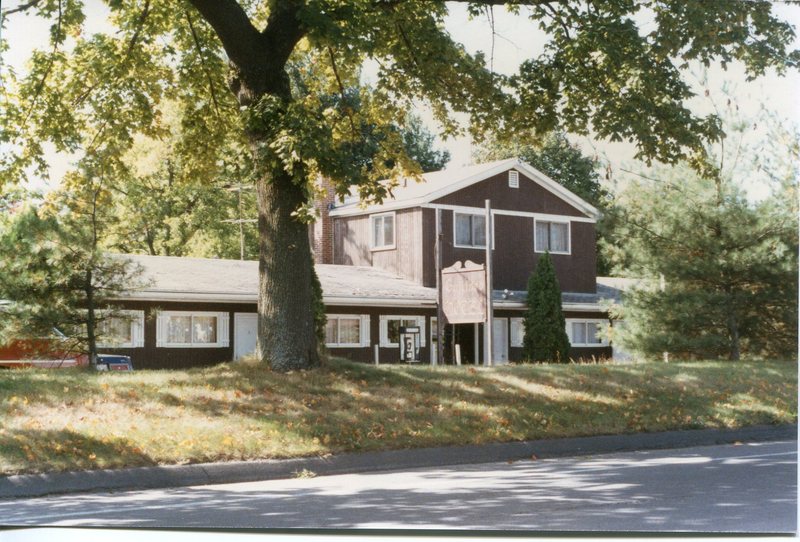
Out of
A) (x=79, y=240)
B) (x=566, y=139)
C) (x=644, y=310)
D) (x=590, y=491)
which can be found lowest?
(x=590, y=491)

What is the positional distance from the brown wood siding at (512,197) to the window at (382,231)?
8.00ft

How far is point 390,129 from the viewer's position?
54.2 ft

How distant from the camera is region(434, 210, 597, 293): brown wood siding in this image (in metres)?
25.7

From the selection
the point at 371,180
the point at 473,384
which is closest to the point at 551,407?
the point at 473,384

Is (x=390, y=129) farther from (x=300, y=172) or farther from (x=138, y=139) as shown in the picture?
(x=138, y=139)

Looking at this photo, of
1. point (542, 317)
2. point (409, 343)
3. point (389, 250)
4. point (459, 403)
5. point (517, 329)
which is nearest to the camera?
point (459, 403)

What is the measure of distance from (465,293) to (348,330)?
6506mm

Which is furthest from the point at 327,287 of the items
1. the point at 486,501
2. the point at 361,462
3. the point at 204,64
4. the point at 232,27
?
the point at 486,501

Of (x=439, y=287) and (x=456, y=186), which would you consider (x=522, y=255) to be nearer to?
(x=439, y=287)

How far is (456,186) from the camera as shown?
25344 mm

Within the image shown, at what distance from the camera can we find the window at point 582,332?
27406 mm

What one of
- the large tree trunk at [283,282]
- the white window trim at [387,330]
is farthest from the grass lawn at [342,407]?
the white window trim at [387,330]

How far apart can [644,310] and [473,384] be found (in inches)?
261

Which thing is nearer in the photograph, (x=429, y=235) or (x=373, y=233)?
(x=429, y=235)
